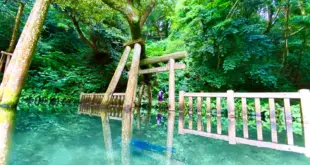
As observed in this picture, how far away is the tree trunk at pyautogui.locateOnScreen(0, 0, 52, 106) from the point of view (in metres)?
3.44

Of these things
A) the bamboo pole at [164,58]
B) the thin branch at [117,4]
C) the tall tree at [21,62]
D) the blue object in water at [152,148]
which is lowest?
the blue object in water at [152,148]

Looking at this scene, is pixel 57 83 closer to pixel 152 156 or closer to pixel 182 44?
pixel 182 44

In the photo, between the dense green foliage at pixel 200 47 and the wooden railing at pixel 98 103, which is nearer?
the wooden railing at pixel 98 103

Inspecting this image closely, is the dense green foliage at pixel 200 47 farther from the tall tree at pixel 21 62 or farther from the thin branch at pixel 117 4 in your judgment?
the tall tree at pixel 21 62

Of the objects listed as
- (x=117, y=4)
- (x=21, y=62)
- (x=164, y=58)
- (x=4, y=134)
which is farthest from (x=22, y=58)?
(x=164, y=58)

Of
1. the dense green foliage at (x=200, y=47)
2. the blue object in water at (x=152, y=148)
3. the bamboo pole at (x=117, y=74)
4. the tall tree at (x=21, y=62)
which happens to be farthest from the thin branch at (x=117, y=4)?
the blue object in water at (x=152, y=148)

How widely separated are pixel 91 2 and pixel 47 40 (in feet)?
20.9

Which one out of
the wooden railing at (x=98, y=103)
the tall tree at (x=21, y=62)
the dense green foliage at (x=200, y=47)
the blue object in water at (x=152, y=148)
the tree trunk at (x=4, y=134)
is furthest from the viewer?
the dense green foliage at (x=200, y=47)

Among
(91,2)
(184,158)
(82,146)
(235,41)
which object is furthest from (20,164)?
(235,41)

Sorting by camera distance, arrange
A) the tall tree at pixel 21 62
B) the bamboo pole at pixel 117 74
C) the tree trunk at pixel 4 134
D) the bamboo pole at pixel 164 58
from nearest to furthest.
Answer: the tree trunk at pixel 4 134, the tall tree at pixel 21 62, the bamboo pole at pixel 164 58, the bamboo pole at pixel 117 74

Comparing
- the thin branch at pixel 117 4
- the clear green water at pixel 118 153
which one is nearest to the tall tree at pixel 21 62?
the clear green water at pixel 118 153

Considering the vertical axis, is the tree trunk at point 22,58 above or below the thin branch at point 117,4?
below

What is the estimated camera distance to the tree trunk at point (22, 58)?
3436 mm

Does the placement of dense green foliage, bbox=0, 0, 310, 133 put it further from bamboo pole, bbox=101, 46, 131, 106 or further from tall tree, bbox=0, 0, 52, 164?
tall tree, bbox=0, 0, 52, 164
